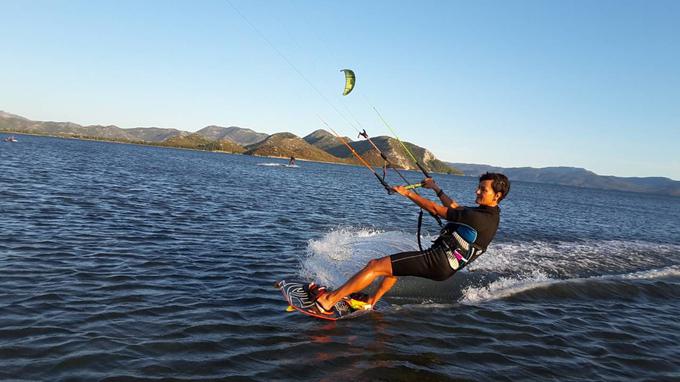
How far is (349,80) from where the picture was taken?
43.5ft

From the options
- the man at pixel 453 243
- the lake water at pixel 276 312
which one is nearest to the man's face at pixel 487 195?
the man at pixel 453 243

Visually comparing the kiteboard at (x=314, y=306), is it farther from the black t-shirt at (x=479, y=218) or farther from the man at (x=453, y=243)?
the black t-shirt at (x=479, y=218)

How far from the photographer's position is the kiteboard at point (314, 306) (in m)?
8.19

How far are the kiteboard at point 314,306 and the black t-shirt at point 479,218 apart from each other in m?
2.61

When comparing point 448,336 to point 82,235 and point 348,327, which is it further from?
point 82,235

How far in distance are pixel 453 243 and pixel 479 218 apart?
0.68m

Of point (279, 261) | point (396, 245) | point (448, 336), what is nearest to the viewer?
point (448, 336)

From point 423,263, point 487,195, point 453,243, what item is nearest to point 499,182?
point 487,195

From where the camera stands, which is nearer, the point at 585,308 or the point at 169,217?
the point at 585,308

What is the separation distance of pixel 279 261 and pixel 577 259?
12.7m

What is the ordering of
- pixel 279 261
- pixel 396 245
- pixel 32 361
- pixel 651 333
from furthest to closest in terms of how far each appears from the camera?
1. pixel 396 245
2. pixel 279 261
3. pixel 651 333
4. pixel 32 361

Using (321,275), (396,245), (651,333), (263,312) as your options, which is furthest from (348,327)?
(651,333)

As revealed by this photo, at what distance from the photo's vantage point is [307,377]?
6070mm

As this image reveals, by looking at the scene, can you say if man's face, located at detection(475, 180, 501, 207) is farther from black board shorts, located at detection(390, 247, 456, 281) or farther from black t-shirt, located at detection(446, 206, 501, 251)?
black board shorts, located at detection(390, 247, 456, 281)
